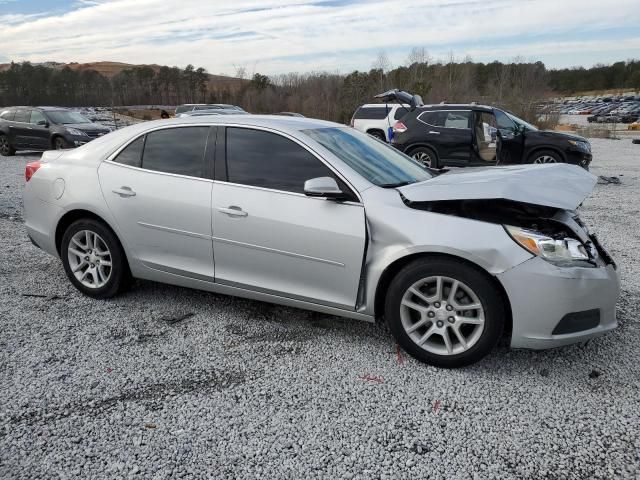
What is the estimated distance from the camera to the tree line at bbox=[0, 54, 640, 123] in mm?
46281

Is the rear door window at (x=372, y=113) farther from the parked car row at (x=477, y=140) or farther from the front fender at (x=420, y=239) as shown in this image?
the front fender at (x=420, y=239)

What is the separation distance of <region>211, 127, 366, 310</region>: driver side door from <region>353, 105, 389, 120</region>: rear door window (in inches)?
533

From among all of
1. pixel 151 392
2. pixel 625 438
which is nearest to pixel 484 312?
pixel 625 438

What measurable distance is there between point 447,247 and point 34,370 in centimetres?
272

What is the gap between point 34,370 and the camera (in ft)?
10.7

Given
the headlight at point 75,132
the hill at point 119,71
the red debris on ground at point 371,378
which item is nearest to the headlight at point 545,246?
the red debris on ground at point 371,378

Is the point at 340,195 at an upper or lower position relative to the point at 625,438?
upper

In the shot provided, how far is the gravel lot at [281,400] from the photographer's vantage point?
242 cm

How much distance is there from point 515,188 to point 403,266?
2.84ft

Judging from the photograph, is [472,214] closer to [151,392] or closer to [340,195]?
[340,195]

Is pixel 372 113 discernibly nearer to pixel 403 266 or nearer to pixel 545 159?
pixel 545 159

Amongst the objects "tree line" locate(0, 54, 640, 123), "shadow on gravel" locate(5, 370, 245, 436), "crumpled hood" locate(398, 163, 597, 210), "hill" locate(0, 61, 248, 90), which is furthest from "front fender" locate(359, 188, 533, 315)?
"hill" locate(0, 61, 248, 90)

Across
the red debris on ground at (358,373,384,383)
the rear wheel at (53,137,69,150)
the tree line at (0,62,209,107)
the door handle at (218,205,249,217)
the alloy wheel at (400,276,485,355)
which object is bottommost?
the red debris on ground at (358,373,384,383)

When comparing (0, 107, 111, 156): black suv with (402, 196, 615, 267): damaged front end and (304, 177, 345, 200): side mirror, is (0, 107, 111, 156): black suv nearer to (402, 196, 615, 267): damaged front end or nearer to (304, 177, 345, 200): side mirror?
(304, 177, 345, 200): side mirror
